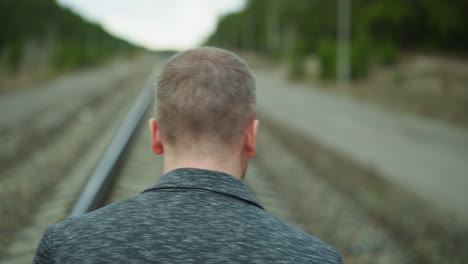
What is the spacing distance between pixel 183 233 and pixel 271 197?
4.83 meters

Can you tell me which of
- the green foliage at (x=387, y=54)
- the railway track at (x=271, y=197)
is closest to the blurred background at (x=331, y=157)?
the railway track at (x=271, y=197)

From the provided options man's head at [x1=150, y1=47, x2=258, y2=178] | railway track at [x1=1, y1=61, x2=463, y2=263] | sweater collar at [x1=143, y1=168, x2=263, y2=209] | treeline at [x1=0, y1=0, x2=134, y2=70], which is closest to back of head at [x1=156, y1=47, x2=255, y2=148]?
man's head at [x1=150, y1=47, x2=258, y2=178]

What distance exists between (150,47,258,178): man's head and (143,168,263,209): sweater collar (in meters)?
0.07

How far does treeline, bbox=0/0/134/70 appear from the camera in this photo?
3594 cm

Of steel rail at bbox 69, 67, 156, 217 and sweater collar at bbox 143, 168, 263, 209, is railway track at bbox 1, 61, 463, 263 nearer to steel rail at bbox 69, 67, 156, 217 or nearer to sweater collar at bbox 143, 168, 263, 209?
steel rail at bbox 69, 67, 156, 217

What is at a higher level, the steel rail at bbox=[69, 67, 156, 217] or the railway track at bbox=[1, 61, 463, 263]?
the steel rail at bbox=[69, 67, 156, 217]

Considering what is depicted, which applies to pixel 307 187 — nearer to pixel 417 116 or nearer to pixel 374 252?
pixel 374 252

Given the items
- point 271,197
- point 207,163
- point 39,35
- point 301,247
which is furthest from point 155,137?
point 39,35

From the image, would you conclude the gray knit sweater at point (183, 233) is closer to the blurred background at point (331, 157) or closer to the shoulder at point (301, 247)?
the shoulder at point (301, 247)

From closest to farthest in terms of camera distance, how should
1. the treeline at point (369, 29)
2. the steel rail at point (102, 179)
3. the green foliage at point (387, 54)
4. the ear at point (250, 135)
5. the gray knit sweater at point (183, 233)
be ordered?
1. the gray knit sweater at point (183, 233)
2. the ear at point (250, 135)
3. the steel rail at point (102, 179)
4. the treeline at point (369, 29)
5. the green foliage at point (387, 54)

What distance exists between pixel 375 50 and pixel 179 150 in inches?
1456

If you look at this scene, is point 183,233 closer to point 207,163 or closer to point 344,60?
point 207,163

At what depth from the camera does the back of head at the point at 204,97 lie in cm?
123

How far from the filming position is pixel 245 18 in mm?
80562
